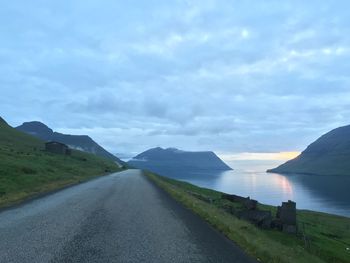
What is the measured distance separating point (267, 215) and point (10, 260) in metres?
25.1

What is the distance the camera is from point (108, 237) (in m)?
14.6

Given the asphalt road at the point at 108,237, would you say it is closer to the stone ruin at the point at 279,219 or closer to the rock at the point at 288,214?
the stone ruin at the point at 279,219

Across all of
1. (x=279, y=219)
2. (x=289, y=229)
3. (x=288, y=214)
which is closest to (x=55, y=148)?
(x=279, y=219)

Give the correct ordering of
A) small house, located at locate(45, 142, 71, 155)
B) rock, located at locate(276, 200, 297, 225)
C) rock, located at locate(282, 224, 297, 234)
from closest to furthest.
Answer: rock, located at locate(282, 224, 297, 234)
rock, located at locate(276, 200, 297, 225)
small house, located at locate(45, 142, 71, 155)

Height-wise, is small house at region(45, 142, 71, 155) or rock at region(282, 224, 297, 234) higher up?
small house at region(45, 142, 71, 155)

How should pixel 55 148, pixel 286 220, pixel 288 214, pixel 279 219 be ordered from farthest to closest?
1. pixel 55 148
2. pixel 279 219
3. pixel 288 214
4. pixel 286 220

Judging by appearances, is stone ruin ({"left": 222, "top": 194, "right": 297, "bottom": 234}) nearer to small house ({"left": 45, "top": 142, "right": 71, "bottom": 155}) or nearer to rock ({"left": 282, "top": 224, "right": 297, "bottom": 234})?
rock ({"left": 282, "top": 224, "right": 297, "bottom": 234})

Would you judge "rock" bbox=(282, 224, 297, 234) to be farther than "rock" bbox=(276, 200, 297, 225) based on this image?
No

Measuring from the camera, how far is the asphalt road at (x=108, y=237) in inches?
458

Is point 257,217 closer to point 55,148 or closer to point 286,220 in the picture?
point 286,220

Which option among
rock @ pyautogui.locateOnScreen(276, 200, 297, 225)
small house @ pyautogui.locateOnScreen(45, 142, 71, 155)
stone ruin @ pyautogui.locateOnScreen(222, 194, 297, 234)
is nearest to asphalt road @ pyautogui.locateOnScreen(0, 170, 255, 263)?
stone ruin @ pyautogui.locateOnScreen(222, 194, 297, 234)

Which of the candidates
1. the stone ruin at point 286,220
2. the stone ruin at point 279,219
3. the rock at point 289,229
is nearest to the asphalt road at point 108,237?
the stone ruin at point 279,219

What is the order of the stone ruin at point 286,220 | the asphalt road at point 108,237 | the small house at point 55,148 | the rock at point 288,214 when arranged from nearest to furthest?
the asphalt road at point 108,237, the stone ruin at point 286,220, the rock at point 288,214, the small house at point 55,148

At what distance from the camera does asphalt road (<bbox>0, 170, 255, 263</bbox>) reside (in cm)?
1164
